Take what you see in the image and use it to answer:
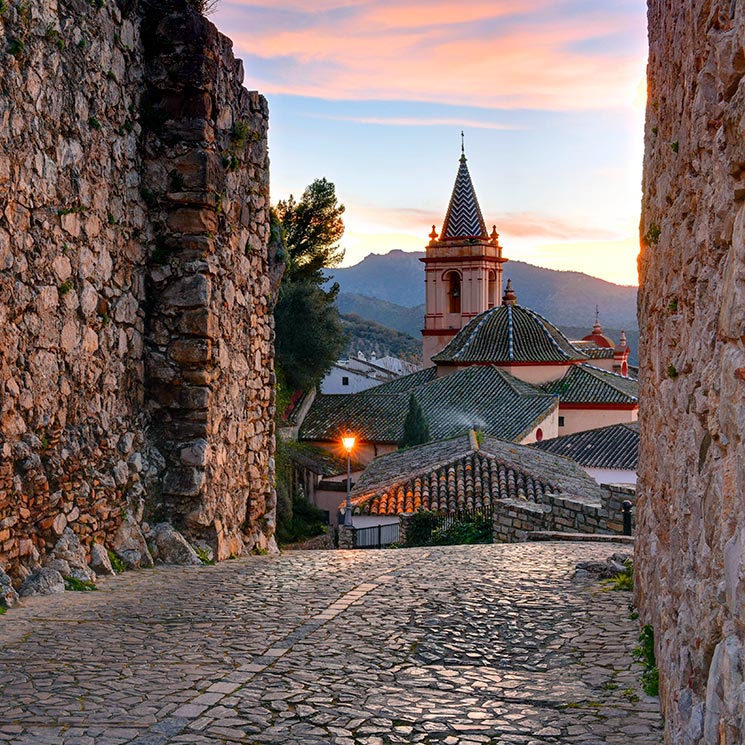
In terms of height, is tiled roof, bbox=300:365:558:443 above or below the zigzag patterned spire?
below

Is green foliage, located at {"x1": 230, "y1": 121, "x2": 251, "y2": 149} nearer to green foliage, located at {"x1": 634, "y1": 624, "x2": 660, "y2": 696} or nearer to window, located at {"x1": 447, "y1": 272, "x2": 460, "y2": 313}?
green foliage, located at {"x1": 634, "y1": 624, "x2": 660, "y2": 696}

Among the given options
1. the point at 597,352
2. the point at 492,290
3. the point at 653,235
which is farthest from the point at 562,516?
the point at 597,352

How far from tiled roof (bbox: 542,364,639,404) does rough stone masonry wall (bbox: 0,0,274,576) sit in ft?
92.8

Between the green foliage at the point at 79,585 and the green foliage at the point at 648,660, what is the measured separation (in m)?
3.71

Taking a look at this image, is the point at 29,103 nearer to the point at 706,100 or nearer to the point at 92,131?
the point at 92,131

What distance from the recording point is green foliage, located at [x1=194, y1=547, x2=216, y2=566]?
8359 mm

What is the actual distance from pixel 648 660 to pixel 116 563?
435cm

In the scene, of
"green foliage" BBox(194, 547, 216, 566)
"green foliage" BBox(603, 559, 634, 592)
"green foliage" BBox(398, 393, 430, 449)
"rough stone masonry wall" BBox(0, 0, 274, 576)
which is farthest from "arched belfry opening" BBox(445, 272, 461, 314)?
"green foliage" BBox(603, 559, 634, 592)

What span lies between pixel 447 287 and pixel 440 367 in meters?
8.03

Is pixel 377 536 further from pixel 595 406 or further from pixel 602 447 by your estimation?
pixel 595 406

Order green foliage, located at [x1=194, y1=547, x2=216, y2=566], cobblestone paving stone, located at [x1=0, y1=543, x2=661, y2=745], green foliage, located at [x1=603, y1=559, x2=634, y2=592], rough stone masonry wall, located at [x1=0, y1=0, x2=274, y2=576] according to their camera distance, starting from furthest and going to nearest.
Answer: green foliage, located at [x1=194, y1=547, x2=216, y2=566], green foliage, located at [x1=603, y1=559, x2=634, y2=592], rough stone masonry wall, located at [x1=0, y1=0, x2=274, y2=576], cobblestone paving stone, located at [x1=0, y1=543, x2=661, y2=745]

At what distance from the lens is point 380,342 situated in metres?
86.0

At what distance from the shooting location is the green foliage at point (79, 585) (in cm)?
661

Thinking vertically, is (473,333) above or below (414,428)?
above
